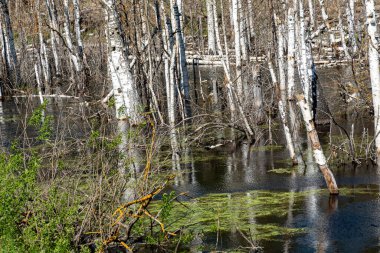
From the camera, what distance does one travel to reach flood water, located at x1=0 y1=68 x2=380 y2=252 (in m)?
9.85

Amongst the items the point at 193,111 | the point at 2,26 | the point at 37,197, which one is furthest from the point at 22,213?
the point at 2,26

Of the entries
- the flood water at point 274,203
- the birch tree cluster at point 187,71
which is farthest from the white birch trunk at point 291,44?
the flood water at point 274,203

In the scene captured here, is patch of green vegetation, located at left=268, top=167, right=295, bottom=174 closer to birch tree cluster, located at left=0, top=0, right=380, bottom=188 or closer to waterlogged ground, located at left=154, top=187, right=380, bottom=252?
birch tree cluster, located at left=0, top=0, right=380, bottom=188

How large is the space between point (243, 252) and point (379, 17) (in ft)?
129

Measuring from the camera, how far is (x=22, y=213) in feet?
29.3

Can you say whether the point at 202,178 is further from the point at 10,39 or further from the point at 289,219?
the point at 10,39

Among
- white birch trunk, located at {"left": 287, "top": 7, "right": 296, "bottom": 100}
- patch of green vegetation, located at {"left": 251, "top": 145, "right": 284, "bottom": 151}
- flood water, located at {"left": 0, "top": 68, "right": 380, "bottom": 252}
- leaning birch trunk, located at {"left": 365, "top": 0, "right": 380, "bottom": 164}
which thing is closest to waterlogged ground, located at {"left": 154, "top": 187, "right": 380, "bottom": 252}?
flood water, located at {"left": 0, "top": 68, "right": 380, "bottom": 252}

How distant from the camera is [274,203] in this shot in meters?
12.0

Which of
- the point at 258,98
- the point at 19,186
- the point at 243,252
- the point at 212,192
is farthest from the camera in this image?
the point at 258,98

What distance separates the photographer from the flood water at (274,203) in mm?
9852

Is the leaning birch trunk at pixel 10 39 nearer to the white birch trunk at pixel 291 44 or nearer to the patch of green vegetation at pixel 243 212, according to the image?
Answer: the white birch trunk at pixel 291 44

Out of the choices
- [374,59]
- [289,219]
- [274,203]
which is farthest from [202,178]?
[374,59]

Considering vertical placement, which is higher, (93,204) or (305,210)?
(93,204)

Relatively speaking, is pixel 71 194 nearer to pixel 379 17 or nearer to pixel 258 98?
pixel 258 98
